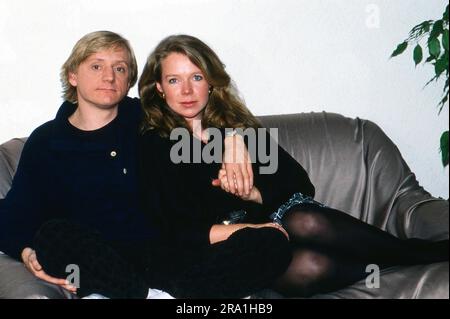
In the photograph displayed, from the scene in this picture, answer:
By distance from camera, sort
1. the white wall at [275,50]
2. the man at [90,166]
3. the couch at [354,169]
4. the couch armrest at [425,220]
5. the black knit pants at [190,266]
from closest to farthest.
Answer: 1. the black knit pants at [190,266]
2. the couch armrest at [425,220]
3. the man at [90,166]
4. the couch at [354,169]
5. the white wall at [275,50]

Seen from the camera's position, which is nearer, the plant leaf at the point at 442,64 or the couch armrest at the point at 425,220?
the couch armrest at the point at 425,220

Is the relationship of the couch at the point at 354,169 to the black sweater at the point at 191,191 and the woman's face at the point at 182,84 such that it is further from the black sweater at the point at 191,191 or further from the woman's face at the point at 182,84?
the woman's face at the point at 182,84

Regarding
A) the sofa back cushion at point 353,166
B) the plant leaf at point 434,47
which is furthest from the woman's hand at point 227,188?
the plant leaf at point 434,47

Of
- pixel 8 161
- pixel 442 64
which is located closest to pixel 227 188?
pixel 8 161

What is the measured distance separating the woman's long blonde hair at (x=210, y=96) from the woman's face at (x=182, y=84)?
21 millimetres

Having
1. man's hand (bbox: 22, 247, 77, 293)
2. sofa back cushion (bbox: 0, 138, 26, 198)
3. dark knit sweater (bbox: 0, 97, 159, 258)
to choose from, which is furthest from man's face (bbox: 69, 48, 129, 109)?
man's hand (bbox: 22, 247, 77, 293)

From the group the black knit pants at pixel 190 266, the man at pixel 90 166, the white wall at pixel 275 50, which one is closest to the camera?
the black knit pants at pixel 190 266

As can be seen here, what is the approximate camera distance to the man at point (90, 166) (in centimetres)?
192

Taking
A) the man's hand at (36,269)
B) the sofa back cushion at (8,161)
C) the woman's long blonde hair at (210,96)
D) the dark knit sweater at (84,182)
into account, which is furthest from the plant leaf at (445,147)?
the sofa back cushion at (8,161)

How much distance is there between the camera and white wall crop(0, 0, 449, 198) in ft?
7.83

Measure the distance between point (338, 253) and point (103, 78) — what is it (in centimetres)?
96

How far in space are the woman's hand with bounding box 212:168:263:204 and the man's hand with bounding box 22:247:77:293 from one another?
547mm

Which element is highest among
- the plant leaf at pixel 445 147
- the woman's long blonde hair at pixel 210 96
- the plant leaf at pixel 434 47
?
the plant leaf at pixel 434 47

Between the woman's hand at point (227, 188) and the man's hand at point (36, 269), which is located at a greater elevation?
the woman's hand at point (227, 188)
